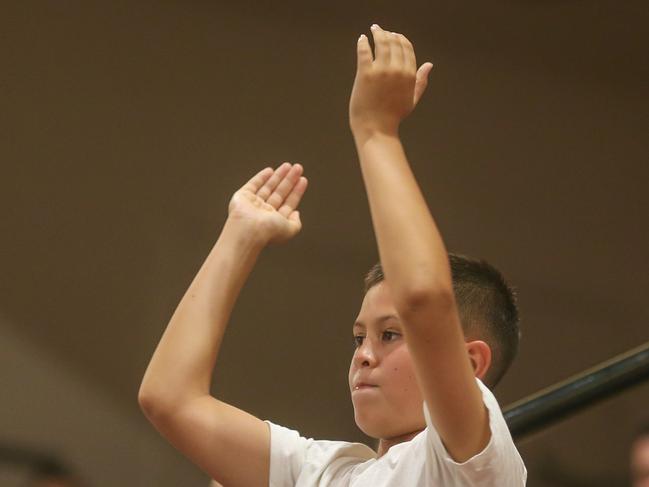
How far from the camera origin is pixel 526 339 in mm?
2482

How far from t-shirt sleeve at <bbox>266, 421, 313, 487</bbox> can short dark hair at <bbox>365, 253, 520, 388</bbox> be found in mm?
148

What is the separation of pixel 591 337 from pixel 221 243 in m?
1.61

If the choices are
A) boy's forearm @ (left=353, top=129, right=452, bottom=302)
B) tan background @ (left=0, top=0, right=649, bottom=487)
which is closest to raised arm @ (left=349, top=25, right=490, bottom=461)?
boy's forearm @ (left=353, top=129, right=452, bottom=302)

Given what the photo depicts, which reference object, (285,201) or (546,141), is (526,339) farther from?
(285,201)

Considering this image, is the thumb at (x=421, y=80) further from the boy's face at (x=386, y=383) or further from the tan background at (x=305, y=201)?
the tan background at (x=305, y=201)

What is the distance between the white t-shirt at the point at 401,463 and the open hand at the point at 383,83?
0.21 metres

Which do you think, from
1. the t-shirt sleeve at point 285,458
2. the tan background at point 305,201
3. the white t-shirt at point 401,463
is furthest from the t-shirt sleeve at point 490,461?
the tan background at point 305,201

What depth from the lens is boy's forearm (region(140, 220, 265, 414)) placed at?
101 centimetres

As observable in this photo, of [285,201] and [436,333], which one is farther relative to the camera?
[285,201]

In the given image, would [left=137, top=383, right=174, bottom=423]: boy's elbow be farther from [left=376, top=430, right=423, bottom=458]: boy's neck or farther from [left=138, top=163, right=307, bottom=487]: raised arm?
[left=376, top=430, right=423, bottom=458]: boy's neck

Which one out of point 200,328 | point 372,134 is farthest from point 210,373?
point 372,134

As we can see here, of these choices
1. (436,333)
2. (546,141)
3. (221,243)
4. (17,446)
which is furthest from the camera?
(546,141)

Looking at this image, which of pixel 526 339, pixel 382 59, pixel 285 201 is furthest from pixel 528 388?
pixel 382 59

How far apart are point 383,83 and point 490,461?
28 centimetres
